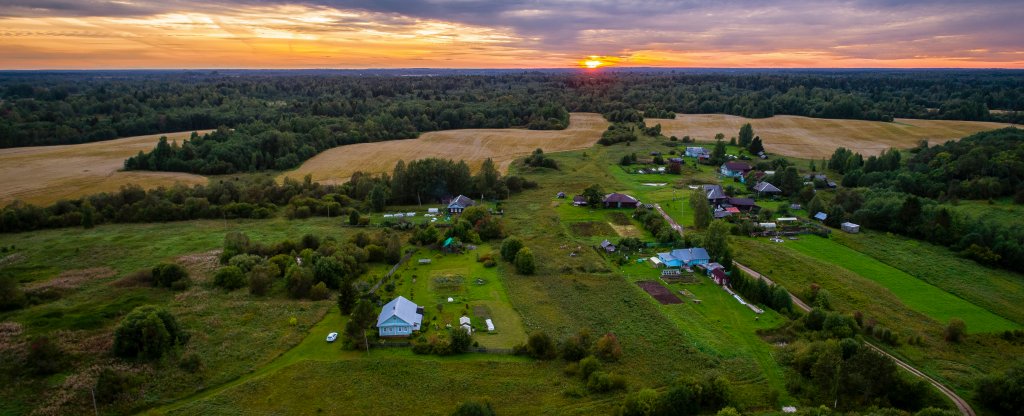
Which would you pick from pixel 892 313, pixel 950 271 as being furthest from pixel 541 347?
pixel 950 271

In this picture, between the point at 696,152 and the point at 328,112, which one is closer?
the point at 696,152

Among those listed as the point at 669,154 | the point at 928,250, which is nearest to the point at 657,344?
the point at 928,250

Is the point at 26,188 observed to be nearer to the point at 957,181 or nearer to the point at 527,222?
the point at 527,222

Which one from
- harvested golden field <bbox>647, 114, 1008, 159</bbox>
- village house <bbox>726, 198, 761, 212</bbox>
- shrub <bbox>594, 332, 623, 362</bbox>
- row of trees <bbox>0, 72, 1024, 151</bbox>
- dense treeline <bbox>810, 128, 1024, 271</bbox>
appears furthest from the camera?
harvested golden field <bbox>647, 114, 1008, 159</bbox>

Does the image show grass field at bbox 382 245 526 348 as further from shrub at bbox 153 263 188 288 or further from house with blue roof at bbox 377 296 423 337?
shrub at bbox 153 263 188 288

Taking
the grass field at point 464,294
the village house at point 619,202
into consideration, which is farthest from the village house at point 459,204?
the village house at point 619,202

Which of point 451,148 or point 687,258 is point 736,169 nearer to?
point 687,258

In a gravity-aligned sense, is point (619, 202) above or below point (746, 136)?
below

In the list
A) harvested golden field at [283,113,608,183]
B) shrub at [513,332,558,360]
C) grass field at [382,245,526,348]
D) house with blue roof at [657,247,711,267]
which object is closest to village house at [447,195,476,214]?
grass field at [382,245,526,348]
